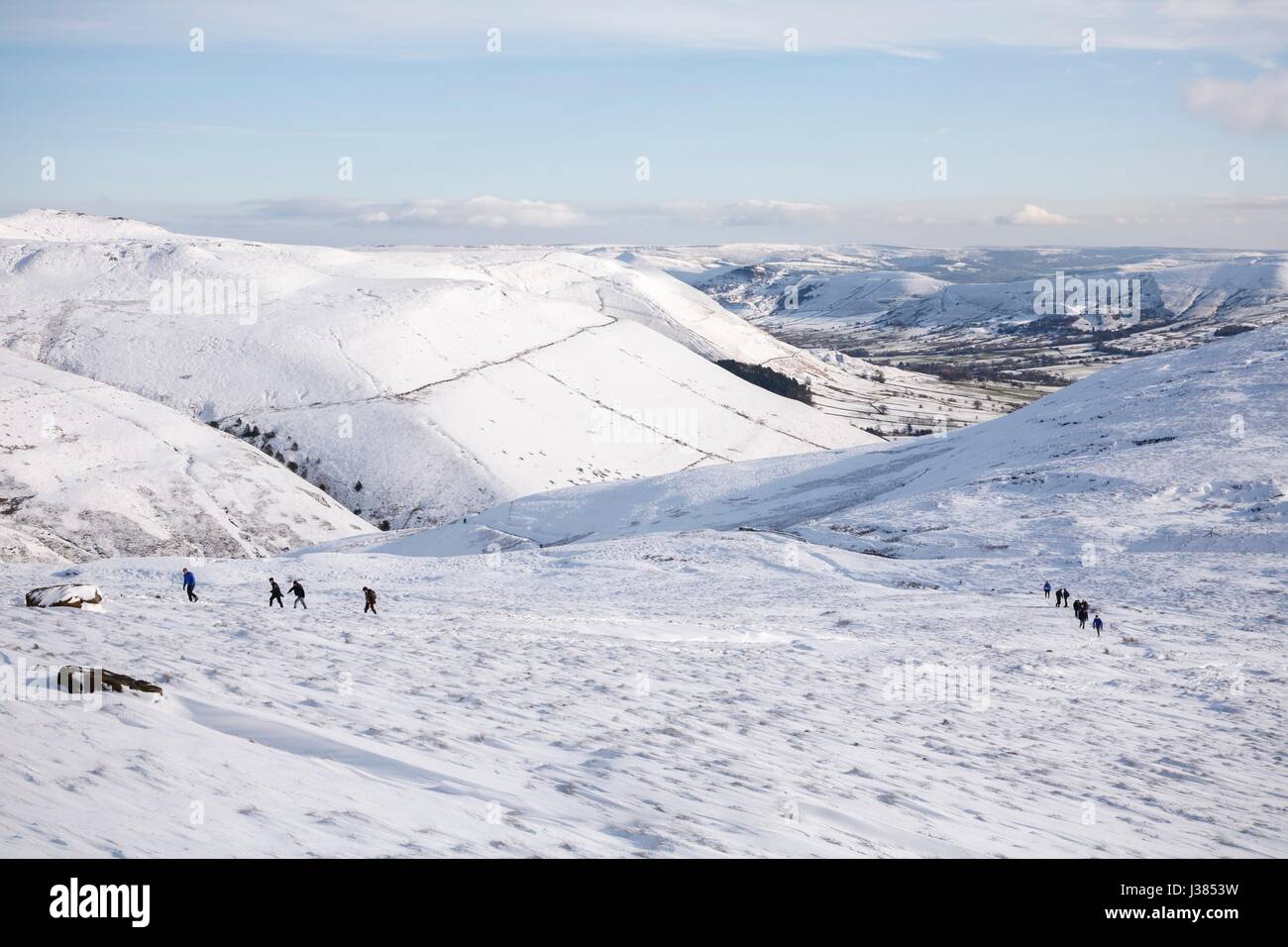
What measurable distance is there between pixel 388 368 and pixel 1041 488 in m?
66.2

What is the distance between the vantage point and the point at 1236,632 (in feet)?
94.4

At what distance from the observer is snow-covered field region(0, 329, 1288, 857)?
10.3 m

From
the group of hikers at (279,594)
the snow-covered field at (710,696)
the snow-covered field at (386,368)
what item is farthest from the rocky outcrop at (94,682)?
the snow-covered field at (386,368)

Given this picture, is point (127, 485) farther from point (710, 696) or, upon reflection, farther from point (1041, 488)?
point (1041, 488)

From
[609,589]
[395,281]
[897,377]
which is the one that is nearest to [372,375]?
[395,281]

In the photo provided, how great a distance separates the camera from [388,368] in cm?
9319

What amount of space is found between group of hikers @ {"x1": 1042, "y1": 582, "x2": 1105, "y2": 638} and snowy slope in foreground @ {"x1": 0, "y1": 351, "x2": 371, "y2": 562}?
4584 cm

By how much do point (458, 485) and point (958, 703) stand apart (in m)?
59.0

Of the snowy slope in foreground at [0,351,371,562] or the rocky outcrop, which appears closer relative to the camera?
the rocky outcrop

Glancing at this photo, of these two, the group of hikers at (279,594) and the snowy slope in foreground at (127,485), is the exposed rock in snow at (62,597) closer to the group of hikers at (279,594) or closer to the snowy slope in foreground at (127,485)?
the group of hikers at (279,594)

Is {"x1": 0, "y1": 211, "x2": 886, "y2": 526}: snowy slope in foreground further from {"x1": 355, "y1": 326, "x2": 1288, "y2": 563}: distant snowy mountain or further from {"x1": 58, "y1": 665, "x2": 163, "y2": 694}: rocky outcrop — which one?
{"x1": 58, "y1": 665, "x2": 163, "y2": 694}: rocky outcrop

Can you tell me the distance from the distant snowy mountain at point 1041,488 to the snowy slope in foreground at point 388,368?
1755 cm

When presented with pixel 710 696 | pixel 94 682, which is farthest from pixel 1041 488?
pixel 94 682

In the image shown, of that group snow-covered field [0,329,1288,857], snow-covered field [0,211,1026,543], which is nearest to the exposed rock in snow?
snow-covered field [0,329,1288,857]
